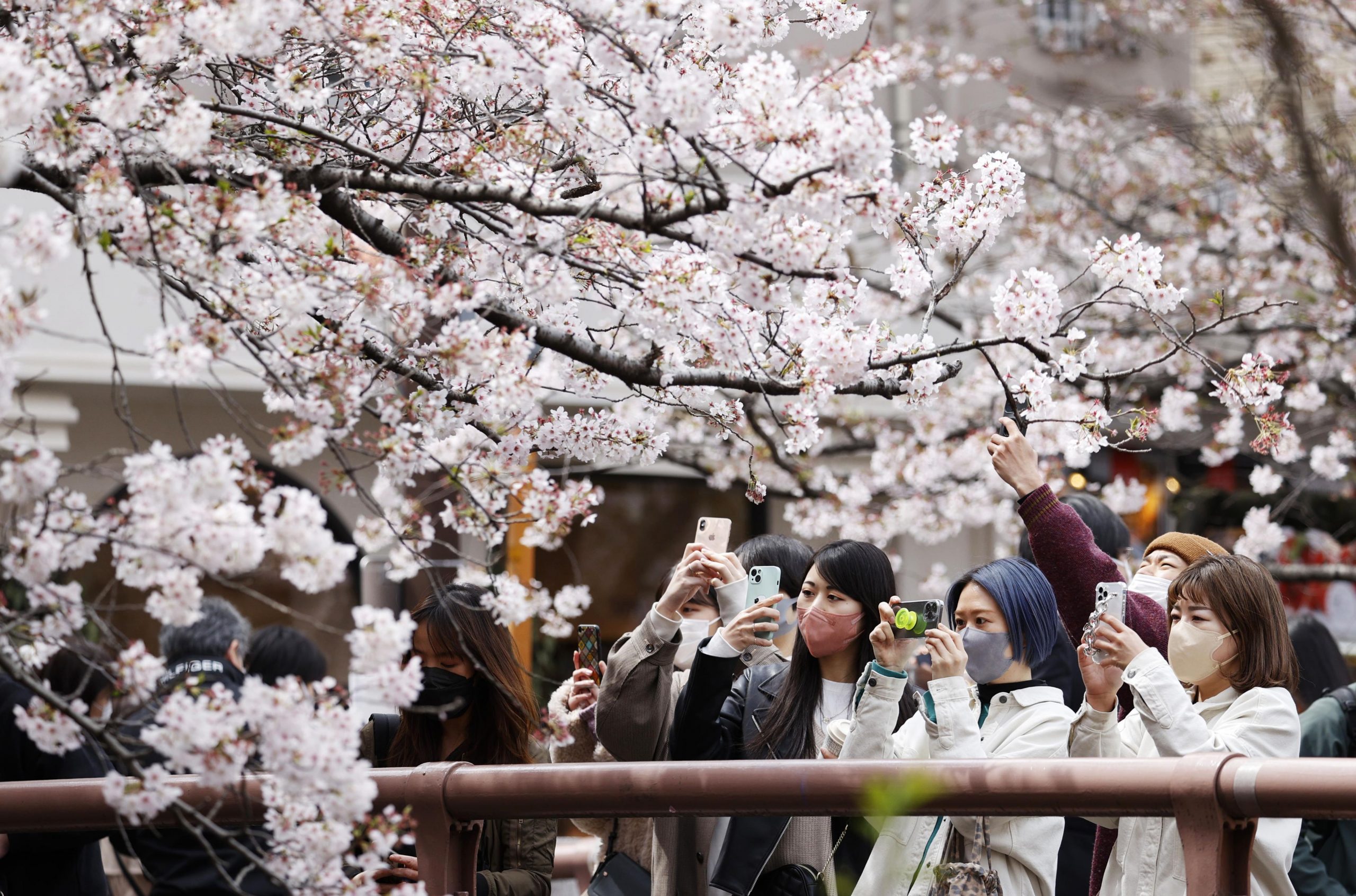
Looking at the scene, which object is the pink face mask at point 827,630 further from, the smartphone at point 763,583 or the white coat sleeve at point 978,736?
the white coat sleeve at point 978,736

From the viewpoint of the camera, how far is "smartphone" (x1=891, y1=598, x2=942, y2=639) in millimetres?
3143

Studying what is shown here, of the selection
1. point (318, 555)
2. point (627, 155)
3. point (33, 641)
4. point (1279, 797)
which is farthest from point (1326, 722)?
point (33, 641)

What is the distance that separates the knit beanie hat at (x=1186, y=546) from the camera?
3918mm

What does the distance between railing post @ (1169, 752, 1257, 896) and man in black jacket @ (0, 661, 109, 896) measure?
2.85 m

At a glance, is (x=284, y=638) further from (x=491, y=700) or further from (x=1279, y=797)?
(x=1279, y=797)

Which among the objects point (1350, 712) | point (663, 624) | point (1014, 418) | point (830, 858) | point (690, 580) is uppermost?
point (1014, 418)

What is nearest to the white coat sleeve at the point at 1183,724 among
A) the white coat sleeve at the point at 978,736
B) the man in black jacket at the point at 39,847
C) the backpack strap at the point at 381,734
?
the white coat sleeve at the point at 978,736

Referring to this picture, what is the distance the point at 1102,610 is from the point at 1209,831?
71cm

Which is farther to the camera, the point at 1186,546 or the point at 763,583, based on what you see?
the point at 1186,546

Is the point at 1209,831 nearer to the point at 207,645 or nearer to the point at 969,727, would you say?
the point at 969,727

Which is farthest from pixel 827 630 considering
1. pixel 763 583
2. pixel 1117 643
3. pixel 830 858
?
pixel 1117 643

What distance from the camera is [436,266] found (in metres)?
2.96

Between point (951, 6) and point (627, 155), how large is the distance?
429 inches

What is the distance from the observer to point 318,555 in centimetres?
229
